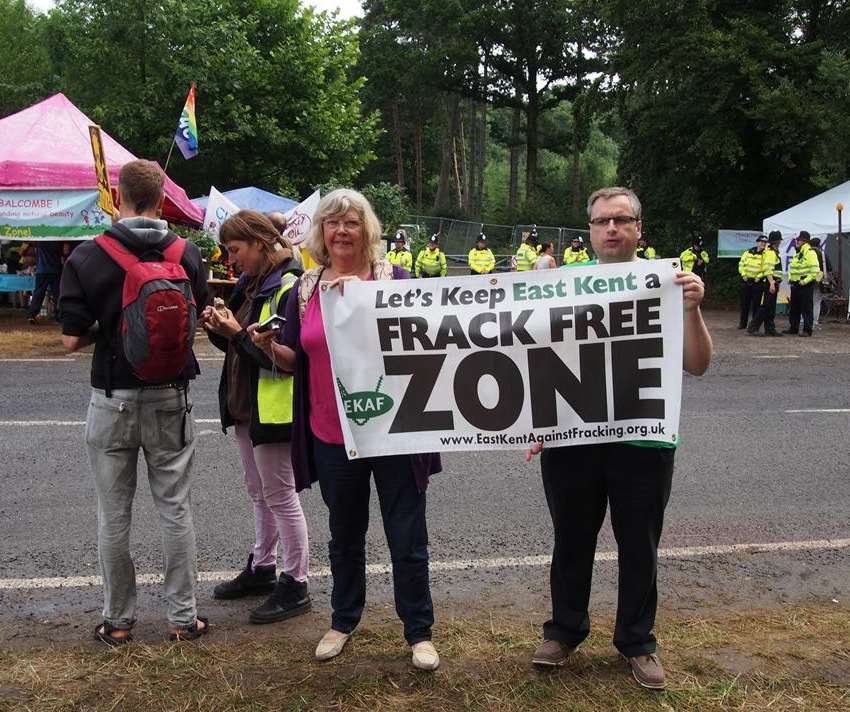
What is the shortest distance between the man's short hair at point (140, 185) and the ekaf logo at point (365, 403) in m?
1.12

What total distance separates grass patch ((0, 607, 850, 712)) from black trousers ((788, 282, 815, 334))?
1430 cm

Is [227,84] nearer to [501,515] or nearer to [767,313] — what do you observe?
[767,313]

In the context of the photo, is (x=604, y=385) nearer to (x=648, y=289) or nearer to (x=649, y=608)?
(x=648, y=289)

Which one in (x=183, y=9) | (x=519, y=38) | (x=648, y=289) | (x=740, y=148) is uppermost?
(x=519, y=38)

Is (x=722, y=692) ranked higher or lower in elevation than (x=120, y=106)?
lower

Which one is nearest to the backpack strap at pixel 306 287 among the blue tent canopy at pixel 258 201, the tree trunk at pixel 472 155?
the blue tent canopy at pixel 258 201

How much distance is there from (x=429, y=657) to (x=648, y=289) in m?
1.69

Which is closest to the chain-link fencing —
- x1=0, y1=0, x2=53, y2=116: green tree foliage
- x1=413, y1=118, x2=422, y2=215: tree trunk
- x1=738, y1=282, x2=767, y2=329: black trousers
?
x1=413, y1=118, x2=422, y2=215: tree trunk

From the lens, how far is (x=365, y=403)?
11.5 ft

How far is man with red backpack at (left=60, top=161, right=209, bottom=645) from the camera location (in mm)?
3539

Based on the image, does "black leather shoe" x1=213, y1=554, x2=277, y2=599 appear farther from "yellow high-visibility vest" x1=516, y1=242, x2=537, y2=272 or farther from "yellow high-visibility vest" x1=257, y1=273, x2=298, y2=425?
"yellow high-visibility vest" x1=516, y1=242, x2=537, y2=272

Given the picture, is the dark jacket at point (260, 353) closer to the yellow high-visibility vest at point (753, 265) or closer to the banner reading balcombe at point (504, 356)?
the banner reading balcombe at point (504, 356)

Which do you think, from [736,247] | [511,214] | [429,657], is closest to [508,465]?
[429,657]

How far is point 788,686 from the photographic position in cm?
341
